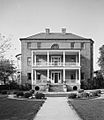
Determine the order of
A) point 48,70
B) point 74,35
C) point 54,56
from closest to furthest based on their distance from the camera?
point 48,70, point 54,56, point 74,35

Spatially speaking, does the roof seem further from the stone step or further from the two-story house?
the stone step

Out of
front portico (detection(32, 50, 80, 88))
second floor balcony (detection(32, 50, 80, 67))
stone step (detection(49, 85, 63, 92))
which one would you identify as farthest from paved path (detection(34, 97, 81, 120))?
second floor balcony (detection(32, 50, 80, 67))

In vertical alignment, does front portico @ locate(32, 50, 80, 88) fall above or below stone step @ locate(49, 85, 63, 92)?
above

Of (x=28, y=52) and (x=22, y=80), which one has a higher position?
(x=28, y=52)

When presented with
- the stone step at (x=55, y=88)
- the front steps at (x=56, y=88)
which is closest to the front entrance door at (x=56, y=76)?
the front steps at (x=56, y=88)

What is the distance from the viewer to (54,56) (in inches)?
1940

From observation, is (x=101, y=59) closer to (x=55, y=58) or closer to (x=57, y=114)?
(x=55, y=58)

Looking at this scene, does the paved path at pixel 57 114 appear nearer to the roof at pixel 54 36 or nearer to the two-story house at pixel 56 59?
the two-story house at pixel 56 59

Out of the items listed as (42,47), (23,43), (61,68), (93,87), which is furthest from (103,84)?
(23,43)

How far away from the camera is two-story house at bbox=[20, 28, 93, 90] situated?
46312 millimetres

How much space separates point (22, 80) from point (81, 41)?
14.2 meters

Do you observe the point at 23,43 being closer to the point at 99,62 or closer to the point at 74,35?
the point at 74,35

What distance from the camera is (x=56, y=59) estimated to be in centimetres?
4931

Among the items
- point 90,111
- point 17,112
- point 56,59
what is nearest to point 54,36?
point 56,59
